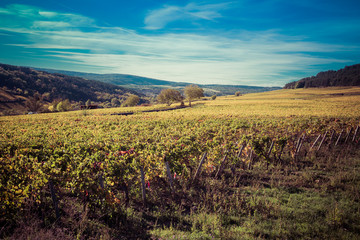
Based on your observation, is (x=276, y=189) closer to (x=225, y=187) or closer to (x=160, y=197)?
(x=225, y=187)

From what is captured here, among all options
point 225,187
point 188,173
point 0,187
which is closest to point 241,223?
point 225,187

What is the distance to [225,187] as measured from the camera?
326 inches

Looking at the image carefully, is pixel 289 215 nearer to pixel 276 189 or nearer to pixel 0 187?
pixel 276 189

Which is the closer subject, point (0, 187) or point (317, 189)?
point (0, 187)

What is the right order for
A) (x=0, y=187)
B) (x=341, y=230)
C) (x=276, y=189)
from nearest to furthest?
(x=341, y=230) → (x=0, y=187) → (x=276, y=189)

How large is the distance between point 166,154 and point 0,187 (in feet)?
20.9

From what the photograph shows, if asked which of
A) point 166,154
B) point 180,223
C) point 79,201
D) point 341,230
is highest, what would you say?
point 166,154

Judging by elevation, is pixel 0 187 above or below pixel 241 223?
above

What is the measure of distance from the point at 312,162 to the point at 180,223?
10.9 meters

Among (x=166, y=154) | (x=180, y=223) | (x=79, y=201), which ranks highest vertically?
(x=166, y=154)

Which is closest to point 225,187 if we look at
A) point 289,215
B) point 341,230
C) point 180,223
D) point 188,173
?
point 188,173

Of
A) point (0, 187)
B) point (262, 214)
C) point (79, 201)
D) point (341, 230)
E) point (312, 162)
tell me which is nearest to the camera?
point (341, 230)

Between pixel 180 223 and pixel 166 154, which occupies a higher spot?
pixel 166 154

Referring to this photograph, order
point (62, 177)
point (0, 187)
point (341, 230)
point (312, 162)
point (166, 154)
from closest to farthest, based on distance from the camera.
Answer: point (341, 230), point (0, 187), point (62, 177), point (166, 154), point (312, 162)
